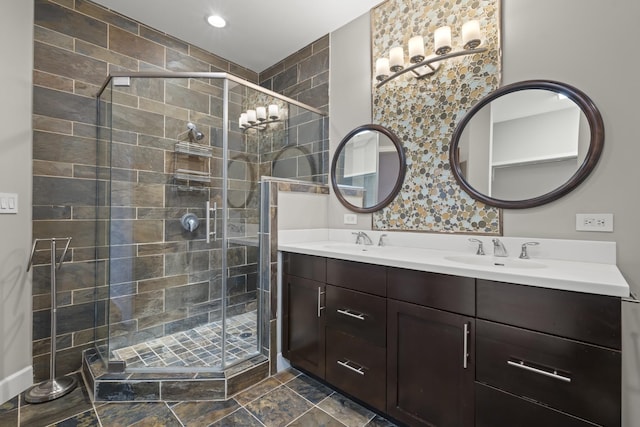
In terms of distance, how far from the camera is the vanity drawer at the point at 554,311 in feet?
3.25

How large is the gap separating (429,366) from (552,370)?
0.49m

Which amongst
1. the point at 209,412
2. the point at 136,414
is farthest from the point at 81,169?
the point at 209,412

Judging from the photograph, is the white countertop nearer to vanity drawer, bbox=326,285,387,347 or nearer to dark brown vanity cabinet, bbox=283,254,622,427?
dark brown vanity cabinet, bbox=283,254,622,427

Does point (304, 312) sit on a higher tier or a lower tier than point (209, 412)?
higher

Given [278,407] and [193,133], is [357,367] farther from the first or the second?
[193,133]

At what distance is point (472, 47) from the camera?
70.4 inches

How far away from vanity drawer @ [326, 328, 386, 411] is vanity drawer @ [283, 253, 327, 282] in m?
0.35

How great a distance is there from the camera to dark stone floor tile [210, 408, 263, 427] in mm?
1604

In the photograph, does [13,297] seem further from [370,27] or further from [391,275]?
[370,27]

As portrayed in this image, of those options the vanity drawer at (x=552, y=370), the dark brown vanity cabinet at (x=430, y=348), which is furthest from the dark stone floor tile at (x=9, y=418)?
the vanity drawer at (x=552, y=370)

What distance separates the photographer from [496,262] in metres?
1.61

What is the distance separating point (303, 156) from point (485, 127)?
1.45 m

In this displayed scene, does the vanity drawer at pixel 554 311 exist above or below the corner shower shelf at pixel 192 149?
below

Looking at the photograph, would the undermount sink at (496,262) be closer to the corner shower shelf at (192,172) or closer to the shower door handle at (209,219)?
the shower door handle at (209,219)
